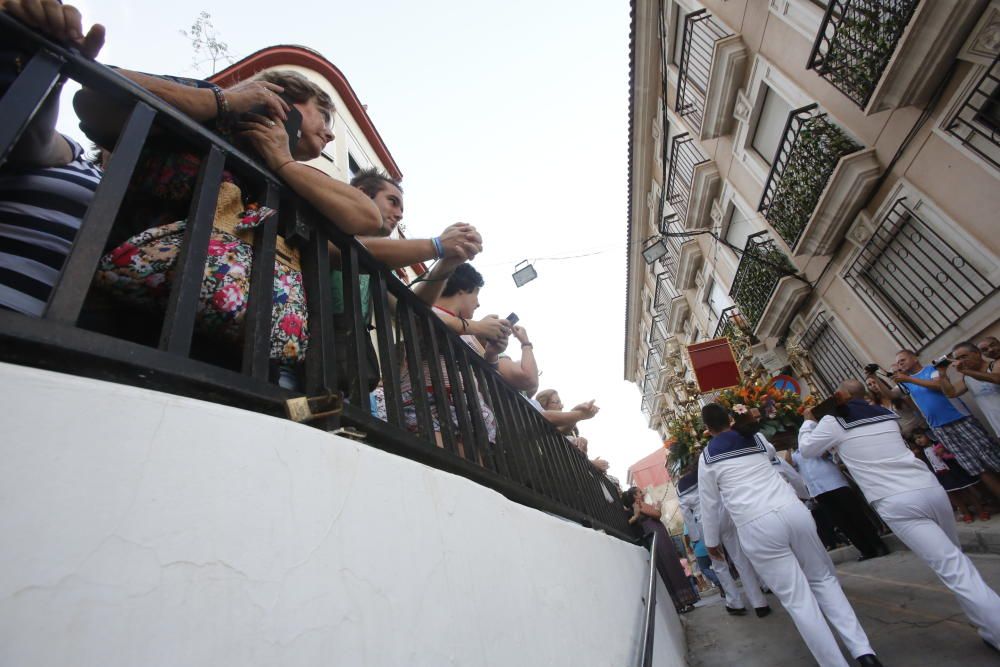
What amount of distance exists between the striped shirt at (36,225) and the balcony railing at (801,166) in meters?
9.75

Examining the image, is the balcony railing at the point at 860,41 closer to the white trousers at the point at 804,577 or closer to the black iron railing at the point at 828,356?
the black iron railing at the point at 828,356

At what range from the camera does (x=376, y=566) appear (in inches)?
32.3

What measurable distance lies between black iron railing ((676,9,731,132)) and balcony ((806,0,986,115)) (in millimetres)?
3856

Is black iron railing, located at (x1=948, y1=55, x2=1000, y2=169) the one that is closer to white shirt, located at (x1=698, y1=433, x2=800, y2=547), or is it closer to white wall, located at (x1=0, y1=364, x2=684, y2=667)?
white shirt, located at (x1=698, y1=433, x2=800, y2=547)

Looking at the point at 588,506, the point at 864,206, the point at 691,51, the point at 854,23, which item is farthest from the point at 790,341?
the point at 588,506

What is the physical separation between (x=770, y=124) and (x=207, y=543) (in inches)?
484

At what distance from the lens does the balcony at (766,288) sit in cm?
1034

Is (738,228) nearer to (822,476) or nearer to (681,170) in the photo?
(681,170)

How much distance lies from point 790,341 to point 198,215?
42.4ft

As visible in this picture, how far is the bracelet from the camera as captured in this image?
47.4 inches

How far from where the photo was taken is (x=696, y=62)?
11.6 m

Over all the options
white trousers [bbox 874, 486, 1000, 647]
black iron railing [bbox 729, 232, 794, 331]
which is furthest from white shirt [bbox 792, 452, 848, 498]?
black iron railing [bbox 729, 232, 794, 331]

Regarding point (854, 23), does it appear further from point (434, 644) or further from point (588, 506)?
point (434, 644)

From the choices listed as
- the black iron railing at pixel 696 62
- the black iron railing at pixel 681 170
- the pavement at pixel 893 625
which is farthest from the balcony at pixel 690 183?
the pavement at pixel 893 625
